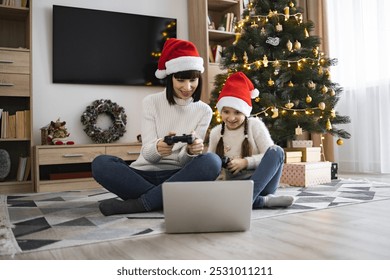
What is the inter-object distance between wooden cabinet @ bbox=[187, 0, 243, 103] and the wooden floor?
2.25 metres

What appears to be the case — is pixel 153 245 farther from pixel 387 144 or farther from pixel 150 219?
pixel 387 144

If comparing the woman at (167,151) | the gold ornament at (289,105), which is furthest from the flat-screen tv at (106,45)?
the woman at (167,151)

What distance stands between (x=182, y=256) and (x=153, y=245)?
145mm

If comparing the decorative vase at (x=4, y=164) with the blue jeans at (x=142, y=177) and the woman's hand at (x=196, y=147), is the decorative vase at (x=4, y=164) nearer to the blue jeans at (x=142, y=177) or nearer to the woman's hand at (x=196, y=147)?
the blue jeans at (x=142, y=177)

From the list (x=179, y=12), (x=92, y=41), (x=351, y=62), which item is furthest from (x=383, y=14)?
(x=92, y=41)

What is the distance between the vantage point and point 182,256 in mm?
1050

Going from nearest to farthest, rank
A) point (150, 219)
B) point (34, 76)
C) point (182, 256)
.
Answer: point (182, 256), point (150, 219), point (34, 76)

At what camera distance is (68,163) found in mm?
2902

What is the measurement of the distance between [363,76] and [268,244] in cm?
285

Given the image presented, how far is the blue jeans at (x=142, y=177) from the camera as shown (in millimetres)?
1550

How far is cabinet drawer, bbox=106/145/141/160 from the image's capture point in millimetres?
2981

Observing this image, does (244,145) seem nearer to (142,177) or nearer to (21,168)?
(142,177)

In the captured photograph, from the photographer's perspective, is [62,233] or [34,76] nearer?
[62,233]
